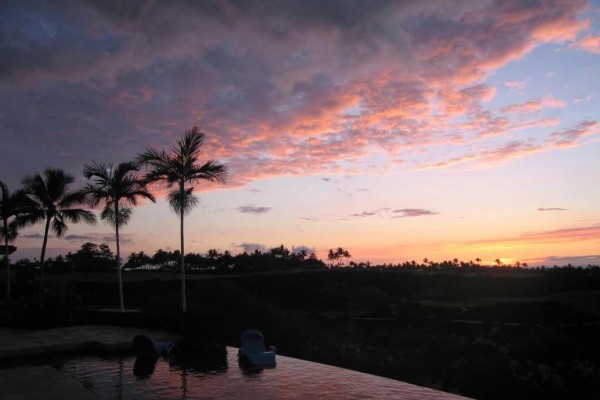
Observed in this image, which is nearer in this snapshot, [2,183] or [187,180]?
[187,180]

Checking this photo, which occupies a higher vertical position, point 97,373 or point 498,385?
point 97,373

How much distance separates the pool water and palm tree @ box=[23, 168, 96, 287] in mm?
13987

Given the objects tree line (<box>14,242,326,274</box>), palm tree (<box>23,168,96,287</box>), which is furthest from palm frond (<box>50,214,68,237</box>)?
tree line (<box>14,242,326,274</box>)

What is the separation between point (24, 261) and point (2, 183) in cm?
4046

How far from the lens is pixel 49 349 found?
11023mm

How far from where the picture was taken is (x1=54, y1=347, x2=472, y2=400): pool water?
7.04 metres

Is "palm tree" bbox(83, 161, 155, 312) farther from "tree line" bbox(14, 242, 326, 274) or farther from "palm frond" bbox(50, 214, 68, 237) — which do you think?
"tree line" bbox(14, 242, 326, 274)

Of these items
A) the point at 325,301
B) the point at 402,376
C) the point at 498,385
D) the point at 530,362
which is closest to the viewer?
the point at 402,376

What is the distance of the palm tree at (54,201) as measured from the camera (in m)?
22.1

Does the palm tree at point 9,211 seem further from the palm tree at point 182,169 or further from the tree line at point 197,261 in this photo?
the tree line at point 197,261

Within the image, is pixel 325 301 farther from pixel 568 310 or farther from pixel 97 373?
pixel 97 373

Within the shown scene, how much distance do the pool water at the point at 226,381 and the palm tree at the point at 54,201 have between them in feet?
45.9

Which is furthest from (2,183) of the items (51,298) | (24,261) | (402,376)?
(24,261)

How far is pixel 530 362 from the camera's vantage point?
35.9 feet
